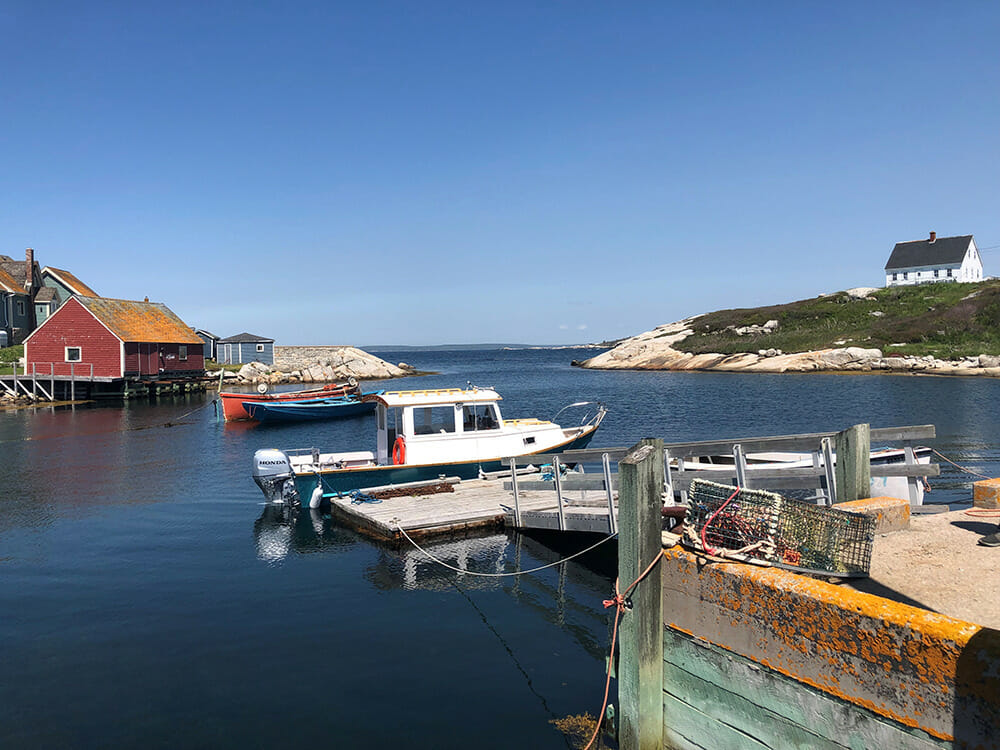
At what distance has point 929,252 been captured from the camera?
302 ft

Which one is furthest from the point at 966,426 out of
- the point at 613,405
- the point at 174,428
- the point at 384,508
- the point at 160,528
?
the point at 174,428

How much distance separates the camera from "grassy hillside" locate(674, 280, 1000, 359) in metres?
63.4

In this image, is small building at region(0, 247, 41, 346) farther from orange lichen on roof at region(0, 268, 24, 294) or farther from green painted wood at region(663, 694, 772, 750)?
green painted wood at region(663, 694, 772, 750)

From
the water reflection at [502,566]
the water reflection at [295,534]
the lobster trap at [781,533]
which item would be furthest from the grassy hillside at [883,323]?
the lobster trap at [781,533]

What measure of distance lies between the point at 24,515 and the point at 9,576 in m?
5.95

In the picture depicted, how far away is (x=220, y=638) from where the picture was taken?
10.7 meters

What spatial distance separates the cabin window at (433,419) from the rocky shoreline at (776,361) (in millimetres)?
52346

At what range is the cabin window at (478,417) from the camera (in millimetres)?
19891

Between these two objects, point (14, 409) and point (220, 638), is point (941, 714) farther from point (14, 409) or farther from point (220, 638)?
point (14, 409)

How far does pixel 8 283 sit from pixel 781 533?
74.3 metres

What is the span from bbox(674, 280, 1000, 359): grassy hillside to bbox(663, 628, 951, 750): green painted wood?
64.2m

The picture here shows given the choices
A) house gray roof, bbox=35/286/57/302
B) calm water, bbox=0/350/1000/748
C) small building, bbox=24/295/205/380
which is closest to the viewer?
calm water, bbox=0/350/1000/748

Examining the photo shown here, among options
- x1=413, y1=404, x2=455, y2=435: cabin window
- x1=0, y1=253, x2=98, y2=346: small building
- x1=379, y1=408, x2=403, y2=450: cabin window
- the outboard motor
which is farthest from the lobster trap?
x1=0, y1=253, x2=98, y2=346: small building

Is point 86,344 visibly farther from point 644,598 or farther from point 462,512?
point 644,598
